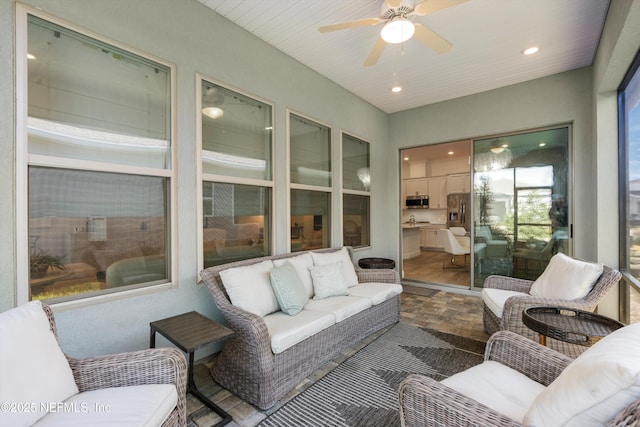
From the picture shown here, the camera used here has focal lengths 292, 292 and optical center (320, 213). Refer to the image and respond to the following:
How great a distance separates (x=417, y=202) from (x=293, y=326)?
7.66 m

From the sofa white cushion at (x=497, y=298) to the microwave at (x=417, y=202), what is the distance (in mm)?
6050

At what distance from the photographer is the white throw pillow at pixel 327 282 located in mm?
2895

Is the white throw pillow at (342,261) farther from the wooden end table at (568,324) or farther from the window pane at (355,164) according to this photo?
the wooden end table at (568,324)

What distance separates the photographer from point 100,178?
205 centimetres

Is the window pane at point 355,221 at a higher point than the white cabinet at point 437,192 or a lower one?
lower

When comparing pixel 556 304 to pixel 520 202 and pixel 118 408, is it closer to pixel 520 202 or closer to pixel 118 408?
pixel 520 202

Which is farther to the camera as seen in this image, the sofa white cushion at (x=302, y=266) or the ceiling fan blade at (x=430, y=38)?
the sofa white cushion at (x=302, y=266)

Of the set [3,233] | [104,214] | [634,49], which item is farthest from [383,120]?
[3,233]

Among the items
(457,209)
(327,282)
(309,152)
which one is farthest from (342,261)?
(457,209)

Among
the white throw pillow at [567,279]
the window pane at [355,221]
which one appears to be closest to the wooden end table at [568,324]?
the white throw pillow at [567,279]

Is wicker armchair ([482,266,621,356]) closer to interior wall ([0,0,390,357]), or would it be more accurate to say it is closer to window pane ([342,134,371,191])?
interior wall ([0,0,390,357])

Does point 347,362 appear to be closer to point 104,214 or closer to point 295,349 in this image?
point 295,349

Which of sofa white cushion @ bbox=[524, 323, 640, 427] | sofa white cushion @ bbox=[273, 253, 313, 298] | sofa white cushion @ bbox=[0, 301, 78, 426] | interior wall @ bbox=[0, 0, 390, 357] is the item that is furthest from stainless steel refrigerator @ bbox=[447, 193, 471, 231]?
sofa white cushion @ bbox=[0, 301, 78, 426]

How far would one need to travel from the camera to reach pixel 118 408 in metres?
1.21
